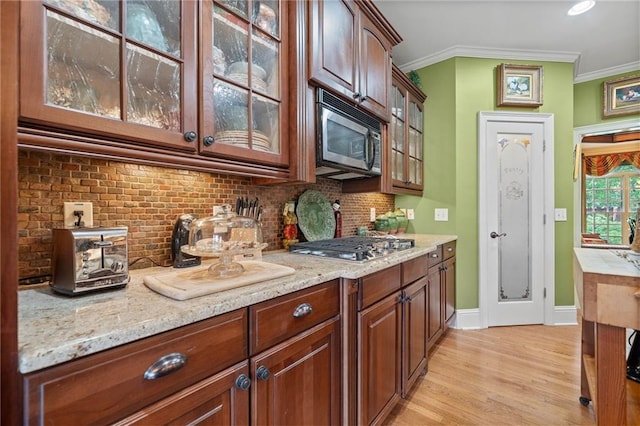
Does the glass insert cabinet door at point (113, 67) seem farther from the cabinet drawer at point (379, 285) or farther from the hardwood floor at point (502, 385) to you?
the hardwood floor at point (502, 385)

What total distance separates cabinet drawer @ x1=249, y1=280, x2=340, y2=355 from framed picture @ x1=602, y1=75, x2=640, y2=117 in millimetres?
4069

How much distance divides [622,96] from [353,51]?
350 centimetres

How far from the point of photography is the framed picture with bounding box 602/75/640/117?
314 centimetres

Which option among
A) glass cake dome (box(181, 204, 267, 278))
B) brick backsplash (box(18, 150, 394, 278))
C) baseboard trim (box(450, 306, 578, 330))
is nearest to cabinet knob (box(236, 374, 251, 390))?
glass cake dome (box(181, 204, 267, 278))

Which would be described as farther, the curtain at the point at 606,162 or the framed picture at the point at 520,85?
the curtain at the point at 606,162

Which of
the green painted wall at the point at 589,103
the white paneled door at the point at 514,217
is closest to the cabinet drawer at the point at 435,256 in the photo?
the white paneled door at the point at 514,217

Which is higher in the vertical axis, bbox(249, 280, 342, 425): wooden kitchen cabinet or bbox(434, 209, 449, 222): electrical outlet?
bbox(434, 209, 449, 222): electrical outlet

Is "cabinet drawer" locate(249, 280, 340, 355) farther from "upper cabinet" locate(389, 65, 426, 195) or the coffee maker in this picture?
"upper cabinet" locate(389, 65, 426, 195)

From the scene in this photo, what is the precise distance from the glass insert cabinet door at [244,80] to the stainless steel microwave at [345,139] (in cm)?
24

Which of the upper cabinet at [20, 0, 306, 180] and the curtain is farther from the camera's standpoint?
the curtain

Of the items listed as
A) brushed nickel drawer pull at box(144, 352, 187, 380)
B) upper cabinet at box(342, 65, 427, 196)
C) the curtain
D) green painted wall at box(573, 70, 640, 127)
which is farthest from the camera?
the curtain

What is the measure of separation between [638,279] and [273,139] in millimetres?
1672

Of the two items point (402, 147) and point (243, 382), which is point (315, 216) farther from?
point (243, 382)

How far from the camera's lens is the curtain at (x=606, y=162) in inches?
207
